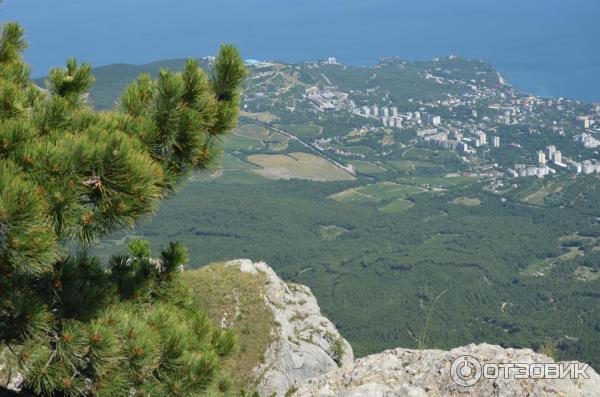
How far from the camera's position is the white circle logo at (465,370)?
426 cm

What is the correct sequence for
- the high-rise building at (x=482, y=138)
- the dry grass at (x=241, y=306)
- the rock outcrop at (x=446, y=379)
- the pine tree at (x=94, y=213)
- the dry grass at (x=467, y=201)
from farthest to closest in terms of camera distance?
the high-rise building at (x=482, y=138), the dry grass at (x=467, y=201), the dry grass at (x=241, y=306), the rock outcrop at (x=446, y=379), the pine tree at (x=94, y=213)

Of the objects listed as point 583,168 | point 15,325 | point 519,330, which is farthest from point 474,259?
point 15,325

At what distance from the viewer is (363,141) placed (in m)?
101

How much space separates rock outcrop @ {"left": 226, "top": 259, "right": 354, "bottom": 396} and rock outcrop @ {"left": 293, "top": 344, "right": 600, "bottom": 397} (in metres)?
6.30

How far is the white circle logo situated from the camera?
4.26 metres

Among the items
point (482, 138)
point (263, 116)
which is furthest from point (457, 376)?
point (263, 116)

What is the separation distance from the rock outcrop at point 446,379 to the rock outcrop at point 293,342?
6305mm

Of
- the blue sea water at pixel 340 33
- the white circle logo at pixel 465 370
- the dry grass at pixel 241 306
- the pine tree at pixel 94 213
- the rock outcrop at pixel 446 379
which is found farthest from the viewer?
the blue sea water at pixel 340 33

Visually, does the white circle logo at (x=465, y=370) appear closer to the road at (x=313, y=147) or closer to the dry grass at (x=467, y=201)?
the dry grass at (x=467, y=201)

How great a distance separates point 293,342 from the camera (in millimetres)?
13062

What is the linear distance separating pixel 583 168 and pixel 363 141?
32.9m

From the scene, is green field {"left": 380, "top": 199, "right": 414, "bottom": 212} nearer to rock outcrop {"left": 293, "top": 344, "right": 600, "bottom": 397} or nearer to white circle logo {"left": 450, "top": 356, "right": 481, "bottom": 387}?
rock outcrop {"left": 293, "top": 344, "right": 600, "bottom": 397}

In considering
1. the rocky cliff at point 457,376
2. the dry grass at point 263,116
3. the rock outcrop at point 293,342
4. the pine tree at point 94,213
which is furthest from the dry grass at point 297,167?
the pine tree at point 94,213

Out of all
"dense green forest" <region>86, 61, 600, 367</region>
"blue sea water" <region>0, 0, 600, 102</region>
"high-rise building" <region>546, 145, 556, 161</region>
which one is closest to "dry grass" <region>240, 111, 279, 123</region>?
"dense green forest" <region>86, 61, 600, 367</region>
